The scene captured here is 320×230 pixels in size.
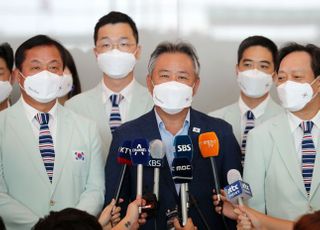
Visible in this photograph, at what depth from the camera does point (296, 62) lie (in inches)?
147

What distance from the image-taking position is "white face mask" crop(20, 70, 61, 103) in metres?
3.67

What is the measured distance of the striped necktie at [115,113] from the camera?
14.0 ft

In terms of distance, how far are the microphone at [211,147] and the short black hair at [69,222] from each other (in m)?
1.05

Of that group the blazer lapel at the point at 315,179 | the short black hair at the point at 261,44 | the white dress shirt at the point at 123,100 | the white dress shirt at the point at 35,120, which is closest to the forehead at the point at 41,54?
the white dress shirt at the point at 35,120

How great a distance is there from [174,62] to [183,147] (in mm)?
627

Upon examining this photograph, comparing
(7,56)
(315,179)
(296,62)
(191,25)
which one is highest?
(191,25)

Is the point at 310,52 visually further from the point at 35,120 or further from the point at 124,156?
the point at 35,120

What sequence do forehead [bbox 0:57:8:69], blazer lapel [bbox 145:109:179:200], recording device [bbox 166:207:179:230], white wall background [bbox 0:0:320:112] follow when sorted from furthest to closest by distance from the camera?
white wall background [bbox 0:0:320:112], forehead [bbox 0:57:8:69], blazer lapel [bbox 145:109:179:200], recording device [bbox 166:207:179:230]

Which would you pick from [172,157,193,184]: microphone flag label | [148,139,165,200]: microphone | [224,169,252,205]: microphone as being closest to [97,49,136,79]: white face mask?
[148,139,165,200]: microphone

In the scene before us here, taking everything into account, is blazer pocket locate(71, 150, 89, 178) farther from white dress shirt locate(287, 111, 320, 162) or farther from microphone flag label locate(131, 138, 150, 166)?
white dress shirt locate(287, 111, 320, 162)

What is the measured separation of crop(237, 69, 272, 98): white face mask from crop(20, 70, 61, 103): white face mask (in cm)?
132

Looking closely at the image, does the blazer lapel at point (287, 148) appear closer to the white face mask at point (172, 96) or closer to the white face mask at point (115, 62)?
the white face mask at point (172, 96)

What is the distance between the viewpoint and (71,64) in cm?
511

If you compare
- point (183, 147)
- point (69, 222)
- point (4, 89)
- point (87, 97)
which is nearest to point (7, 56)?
point (4, 89)
